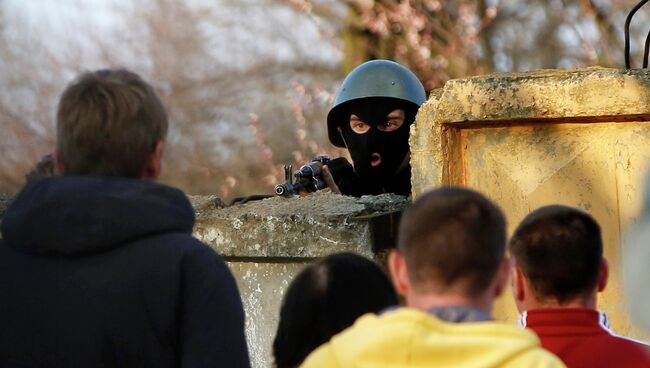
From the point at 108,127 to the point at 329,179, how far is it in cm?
314

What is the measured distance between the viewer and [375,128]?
5.78 meters

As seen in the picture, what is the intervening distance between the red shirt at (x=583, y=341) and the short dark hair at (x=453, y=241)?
52 centimetres

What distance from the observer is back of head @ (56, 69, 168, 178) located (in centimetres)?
275

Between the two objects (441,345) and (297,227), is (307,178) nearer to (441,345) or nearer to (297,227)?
(297,227)

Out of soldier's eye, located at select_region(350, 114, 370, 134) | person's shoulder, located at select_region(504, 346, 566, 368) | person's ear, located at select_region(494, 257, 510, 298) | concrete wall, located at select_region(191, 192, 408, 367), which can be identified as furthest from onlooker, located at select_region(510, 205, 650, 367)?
soldier's eye, located at select_region(350, 114, 370, 134)

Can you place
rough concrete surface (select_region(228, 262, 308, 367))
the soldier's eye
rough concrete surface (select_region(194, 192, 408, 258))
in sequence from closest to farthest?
rough concrete surface (select_region(194, 192, 408, 258)) → rough concrete surface (select_region(228, 262, 308, 367)) → the soldier's eye

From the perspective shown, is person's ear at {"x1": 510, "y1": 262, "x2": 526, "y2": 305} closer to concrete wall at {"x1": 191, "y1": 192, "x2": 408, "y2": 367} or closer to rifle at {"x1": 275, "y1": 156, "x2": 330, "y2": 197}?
concrete wall at {"x1": 191, "y1": 192, "x2": 408, "y2": 367}

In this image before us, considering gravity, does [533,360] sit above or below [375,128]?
below

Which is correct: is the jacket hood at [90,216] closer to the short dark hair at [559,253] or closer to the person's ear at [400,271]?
the person's ear at [400,271]

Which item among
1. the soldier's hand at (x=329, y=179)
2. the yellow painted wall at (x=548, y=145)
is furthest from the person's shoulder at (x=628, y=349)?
the soldier's hand at (x=329, y=179)

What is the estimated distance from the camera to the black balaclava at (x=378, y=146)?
5715mm

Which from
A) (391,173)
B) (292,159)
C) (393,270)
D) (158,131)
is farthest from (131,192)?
(292,159)

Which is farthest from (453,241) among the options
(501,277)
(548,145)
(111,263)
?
(548,145)

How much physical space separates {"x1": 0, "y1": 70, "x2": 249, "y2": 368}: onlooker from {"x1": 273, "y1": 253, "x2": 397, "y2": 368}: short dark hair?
0.37 ft
